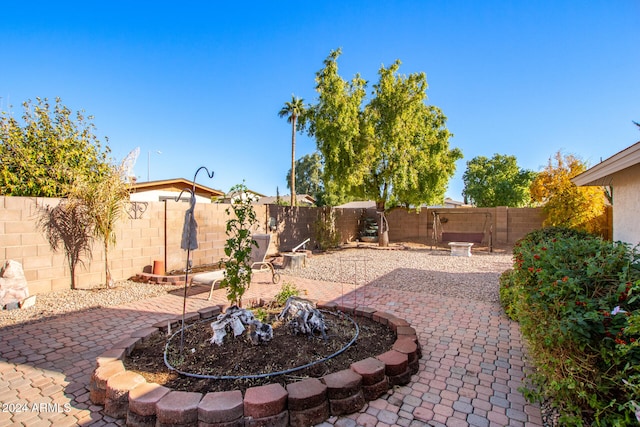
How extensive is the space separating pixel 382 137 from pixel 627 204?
742cm

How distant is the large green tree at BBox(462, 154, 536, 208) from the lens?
25.7m

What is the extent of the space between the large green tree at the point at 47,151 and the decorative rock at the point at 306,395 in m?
5.74

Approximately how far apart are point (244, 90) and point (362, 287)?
9.88m

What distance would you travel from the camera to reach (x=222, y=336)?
9.65 ft

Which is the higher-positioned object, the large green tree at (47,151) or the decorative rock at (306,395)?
the large green tree at (47,151)

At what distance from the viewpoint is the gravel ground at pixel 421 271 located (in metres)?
6.09

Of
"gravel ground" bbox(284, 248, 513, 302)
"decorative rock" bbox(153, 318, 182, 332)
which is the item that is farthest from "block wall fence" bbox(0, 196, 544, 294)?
"decorative rock" bbox(153, 318, 182, 332)

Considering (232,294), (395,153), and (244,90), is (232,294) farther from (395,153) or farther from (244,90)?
(244,90)

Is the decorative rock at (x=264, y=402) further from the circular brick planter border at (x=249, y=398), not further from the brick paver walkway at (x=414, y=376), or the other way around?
the brick paver walkway at (x=414, y=376)

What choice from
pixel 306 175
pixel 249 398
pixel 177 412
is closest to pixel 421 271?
pixel 249 398

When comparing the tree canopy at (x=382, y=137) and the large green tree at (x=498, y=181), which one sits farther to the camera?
the large green tree at (x=498, y=181)

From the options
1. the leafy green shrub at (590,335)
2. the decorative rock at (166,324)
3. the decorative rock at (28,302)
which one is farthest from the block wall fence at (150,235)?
the leafy green shrub at (590,335)

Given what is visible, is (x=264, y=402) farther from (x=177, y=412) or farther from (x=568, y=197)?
(x=568, y=197)

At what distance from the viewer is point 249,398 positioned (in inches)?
81.0
